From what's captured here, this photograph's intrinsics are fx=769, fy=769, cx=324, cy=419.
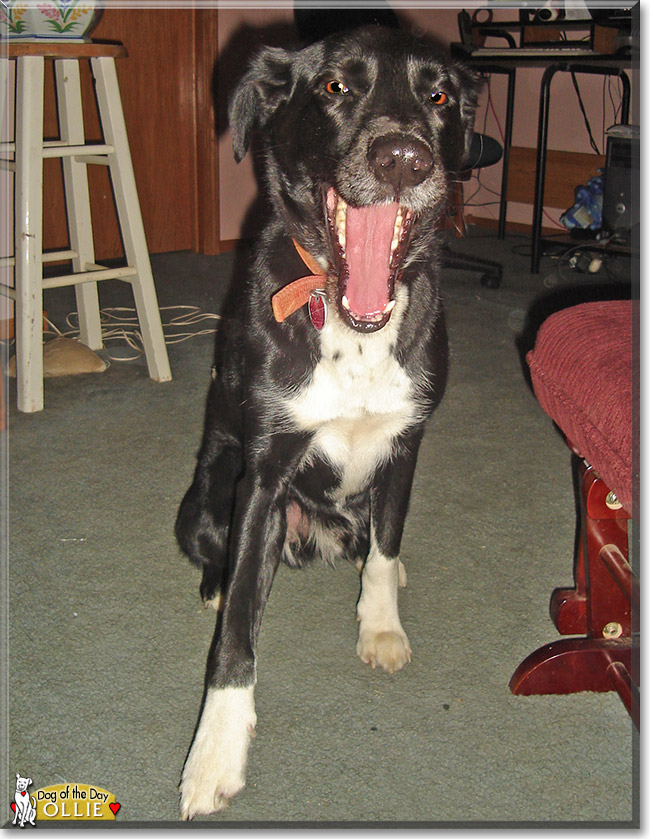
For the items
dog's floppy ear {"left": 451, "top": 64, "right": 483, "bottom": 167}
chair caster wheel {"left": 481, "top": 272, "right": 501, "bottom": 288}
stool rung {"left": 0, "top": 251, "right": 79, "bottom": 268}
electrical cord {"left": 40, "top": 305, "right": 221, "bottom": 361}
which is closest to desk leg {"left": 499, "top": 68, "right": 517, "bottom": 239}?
chair caster wheel {"left": 481, "top": 272, "right": 501, "bottom": 288}

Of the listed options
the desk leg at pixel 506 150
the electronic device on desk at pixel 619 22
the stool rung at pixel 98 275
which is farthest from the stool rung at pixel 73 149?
the desk leg at pixel 506 150

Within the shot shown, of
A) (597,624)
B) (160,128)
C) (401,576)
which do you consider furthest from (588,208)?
(597,624)

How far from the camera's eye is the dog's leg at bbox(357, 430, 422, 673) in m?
1.45

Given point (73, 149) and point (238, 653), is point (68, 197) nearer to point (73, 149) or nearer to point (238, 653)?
point (73, 149)

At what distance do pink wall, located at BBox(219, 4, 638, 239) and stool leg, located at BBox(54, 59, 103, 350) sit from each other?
153 centimetres

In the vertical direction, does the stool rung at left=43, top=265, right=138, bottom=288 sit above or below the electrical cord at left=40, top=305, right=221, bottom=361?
above

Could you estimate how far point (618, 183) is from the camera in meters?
3.90

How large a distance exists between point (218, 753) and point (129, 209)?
6.37 ft

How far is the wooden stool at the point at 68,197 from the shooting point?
231cm

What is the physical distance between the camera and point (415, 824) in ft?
3.65

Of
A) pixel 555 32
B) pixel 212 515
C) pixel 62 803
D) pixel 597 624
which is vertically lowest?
pixel 62 803

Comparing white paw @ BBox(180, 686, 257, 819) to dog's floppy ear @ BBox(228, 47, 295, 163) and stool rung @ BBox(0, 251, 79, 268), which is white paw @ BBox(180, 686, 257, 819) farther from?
stool rung @ BBox(0, 251, 79, 268)

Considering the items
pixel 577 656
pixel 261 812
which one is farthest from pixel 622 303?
pixel 261 812

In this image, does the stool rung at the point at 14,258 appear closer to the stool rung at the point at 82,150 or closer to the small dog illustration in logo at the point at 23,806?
the stool rung at the point at 82,150
